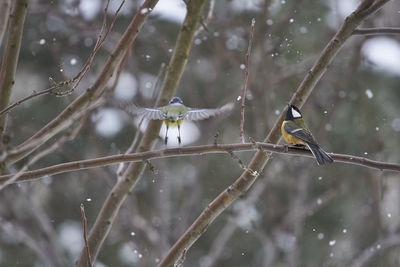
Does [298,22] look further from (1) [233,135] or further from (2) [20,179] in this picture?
(2) [20,179]

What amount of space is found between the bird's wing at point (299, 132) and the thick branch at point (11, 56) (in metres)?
1.33

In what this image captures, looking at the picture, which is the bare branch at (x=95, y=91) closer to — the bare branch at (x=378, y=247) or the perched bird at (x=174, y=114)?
the perched bird at (x=174, y=114)

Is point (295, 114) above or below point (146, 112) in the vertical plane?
below

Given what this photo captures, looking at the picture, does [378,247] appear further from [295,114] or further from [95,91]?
[95,91]

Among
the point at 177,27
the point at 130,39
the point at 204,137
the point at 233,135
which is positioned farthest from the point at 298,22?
the point at 130,39

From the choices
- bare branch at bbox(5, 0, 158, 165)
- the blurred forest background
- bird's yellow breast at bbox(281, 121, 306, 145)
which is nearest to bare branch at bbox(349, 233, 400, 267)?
the blurred forest background

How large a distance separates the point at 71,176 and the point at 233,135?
2509 mm

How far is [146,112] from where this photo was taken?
8.18ft

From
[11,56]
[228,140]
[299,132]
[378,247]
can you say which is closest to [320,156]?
[299,132]

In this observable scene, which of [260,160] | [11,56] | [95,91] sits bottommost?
[260,160]

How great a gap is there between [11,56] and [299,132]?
4.61 ft

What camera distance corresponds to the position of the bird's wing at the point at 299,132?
2256 mm

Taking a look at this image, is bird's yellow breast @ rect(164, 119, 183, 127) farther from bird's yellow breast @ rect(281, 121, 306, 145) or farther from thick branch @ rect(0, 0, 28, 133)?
thick branch @ rect(0, 0, 28, 133)

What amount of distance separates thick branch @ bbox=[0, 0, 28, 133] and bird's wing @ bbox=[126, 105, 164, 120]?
57cm
